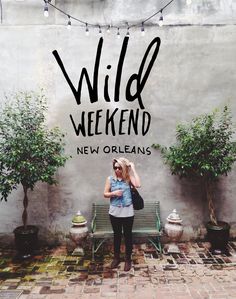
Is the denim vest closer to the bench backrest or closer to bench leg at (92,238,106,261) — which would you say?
bench leg at (92,238,106,261)

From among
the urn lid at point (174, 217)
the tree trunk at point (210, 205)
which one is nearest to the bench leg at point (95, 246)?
the urn lid at point (174, 217)

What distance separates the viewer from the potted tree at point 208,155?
6871 millimetres

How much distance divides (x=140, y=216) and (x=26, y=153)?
9.19 feet

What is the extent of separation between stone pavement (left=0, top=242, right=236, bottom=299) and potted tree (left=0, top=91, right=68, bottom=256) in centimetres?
68

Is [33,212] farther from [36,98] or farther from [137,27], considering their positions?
[137,27]

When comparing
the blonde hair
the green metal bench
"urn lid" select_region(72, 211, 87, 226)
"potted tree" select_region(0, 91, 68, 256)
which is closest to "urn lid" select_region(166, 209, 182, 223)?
the green metal bench

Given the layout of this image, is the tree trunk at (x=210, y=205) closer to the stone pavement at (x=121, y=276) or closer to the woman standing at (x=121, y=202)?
the stone pavement at (x=121, y=276)

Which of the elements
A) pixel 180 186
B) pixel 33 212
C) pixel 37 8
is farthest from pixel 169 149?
pixel 37 8

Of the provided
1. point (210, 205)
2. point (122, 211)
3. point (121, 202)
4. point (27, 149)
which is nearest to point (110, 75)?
point (27, 149)

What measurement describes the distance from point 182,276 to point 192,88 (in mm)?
3928

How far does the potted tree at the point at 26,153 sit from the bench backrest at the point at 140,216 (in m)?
1.33

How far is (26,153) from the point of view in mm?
6586

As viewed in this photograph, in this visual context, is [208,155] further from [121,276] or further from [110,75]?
[121,276]

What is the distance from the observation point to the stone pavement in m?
5.47
